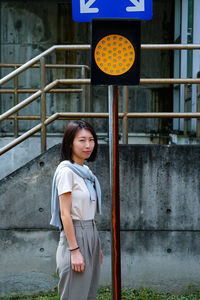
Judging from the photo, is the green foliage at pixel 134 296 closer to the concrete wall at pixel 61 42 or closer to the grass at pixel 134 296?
the grass at pixel 134 296

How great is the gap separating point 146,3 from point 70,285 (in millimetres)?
2187

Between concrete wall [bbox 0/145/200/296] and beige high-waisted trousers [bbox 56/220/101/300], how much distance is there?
163 centimetres

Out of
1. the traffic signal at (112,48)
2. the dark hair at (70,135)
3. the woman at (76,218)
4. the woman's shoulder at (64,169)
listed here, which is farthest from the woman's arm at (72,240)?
the traffic signal at (112,48)

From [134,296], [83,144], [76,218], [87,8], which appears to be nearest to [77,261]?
[76,218]

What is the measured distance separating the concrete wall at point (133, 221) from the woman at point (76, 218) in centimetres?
154

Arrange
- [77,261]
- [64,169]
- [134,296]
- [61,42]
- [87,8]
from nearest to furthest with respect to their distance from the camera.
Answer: [77,261], [64,169], [87,8], [134,296], [61,42]

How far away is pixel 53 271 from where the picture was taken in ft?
15.5

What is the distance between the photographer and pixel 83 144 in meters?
3.10

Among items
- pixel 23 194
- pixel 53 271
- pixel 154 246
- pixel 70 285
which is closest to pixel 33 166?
pixel 23 194

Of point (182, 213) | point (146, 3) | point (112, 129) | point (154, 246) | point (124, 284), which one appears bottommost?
point (124, 284)

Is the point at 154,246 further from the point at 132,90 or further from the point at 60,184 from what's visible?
the point at 132,90

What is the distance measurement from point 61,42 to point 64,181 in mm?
7205

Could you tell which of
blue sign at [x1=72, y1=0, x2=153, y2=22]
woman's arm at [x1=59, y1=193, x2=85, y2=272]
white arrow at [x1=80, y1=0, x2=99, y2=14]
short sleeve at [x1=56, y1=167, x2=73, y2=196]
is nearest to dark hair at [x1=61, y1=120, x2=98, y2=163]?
short sleeve at [x1=56, y1=167, x2=73, y2=196]

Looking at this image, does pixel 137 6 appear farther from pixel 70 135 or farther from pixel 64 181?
pixel 64 181
